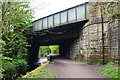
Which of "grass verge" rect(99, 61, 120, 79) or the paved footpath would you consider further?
the paved footpath

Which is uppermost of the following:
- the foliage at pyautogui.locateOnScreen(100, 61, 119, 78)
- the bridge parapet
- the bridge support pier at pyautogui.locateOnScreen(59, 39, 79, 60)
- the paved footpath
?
the bridge parapet

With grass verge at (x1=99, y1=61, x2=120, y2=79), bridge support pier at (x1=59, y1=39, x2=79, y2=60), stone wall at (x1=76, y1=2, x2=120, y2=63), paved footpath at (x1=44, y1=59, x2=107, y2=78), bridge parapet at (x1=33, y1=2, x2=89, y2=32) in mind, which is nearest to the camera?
grass verge at (x1=99, y1=61, x2=120, y2=79)

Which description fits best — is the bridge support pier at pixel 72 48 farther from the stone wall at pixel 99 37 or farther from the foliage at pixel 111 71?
the foliage at pixel 111 71

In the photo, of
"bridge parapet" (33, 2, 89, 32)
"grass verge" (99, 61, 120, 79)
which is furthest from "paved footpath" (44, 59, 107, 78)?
"bridge parapet" (33, 2, 89, 32)

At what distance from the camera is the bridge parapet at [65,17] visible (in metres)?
8.62

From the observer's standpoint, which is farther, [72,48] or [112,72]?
[72,48]

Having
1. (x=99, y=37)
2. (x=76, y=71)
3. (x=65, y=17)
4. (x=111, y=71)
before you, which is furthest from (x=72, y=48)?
(x=111, y=71)

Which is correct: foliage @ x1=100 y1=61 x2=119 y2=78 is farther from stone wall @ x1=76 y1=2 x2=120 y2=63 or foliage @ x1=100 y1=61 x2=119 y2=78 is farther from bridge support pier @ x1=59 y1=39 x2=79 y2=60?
bridge support pier @ x1=59 y1=39 x2=79 y2=60

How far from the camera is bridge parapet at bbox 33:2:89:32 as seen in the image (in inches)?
339

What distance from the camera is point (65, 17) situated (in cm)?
999

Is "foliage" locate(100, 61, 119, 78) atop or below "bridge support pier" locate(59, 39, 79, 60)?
below

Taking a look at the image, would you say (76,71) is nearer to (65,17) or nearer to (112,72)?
(112,72)

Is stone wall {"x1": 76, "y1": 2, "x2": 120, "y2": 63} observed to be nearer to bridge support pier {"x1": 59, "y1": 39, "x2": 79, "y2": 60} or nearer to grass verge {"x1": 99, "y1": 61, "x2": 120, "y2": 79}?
grass verge {"x1": 99, "y1": 61, "x2": 120, "y2": 79}

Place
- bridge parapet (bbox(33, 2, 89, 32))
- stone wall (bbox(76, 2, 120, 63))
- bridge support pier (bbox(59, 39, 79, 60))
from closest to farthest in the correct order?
1. stone wall (bbox(76, 2, 120, 63))
2. bridge parapet (bbox(33, 2, 89, 32))
3. bridge support pier (bbox(59, 39, 79, 60))
